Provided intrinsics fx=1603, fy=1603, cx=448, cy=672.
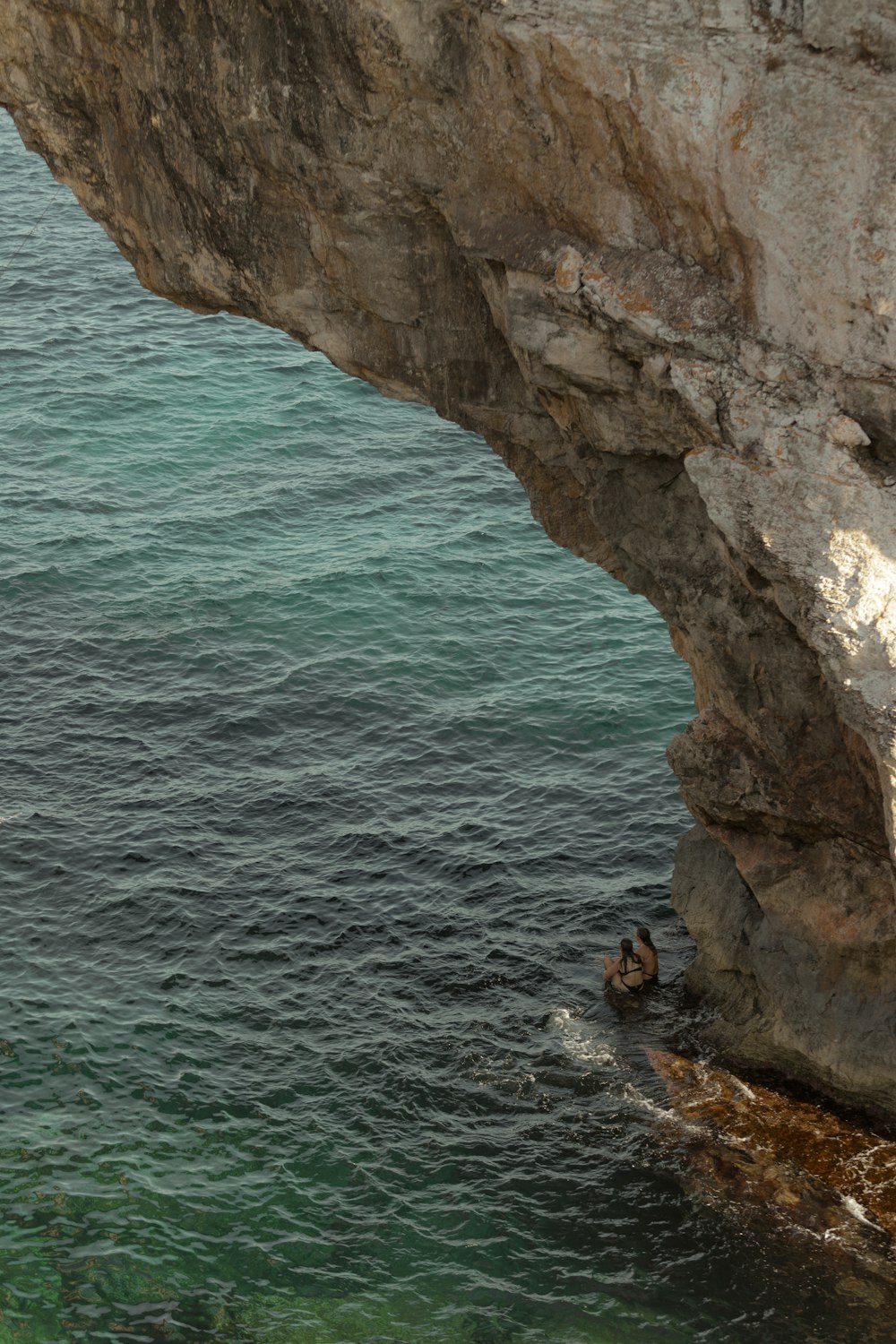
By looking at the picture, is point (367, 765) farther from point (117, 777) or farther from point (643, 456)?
point (643, 456)

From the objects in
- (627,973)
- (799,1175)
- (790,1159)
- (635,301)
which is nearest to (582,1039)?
(627,973)

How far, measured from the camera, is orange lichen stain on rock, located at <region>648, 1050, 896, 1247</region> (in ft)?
65.8

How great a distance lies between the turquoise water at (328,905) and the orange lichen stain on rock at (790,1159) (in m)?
0.64

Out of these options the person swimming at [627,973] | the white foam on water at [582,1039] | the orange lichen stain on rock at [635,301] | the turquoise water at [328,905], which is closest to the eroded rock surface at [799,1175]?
the turquoise water at [328,905]

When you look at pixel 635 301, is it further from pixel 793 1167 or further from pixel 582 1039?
pixel 582 1039

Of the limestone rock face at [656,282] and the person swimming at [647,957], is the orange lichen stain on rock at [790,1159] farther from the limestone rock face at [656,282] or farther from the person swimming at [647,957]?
the person swimming at [647,957]

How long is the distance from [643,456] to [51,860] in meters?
13.2

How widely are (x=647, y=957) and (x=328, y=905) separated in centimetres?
538

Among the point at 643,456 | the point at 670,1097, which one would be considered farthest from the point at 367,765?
the point at 643,456

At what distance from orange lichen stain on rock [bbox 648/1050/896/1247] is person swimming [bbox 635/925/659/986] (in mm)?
2183

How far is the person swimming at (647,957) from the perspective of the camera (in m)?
24.5

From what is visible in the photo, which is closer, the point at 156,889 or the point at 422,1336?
the point at 422,1336

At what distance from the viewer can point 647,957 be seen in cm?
2450

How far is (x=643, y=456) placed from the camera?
64.4 feet
